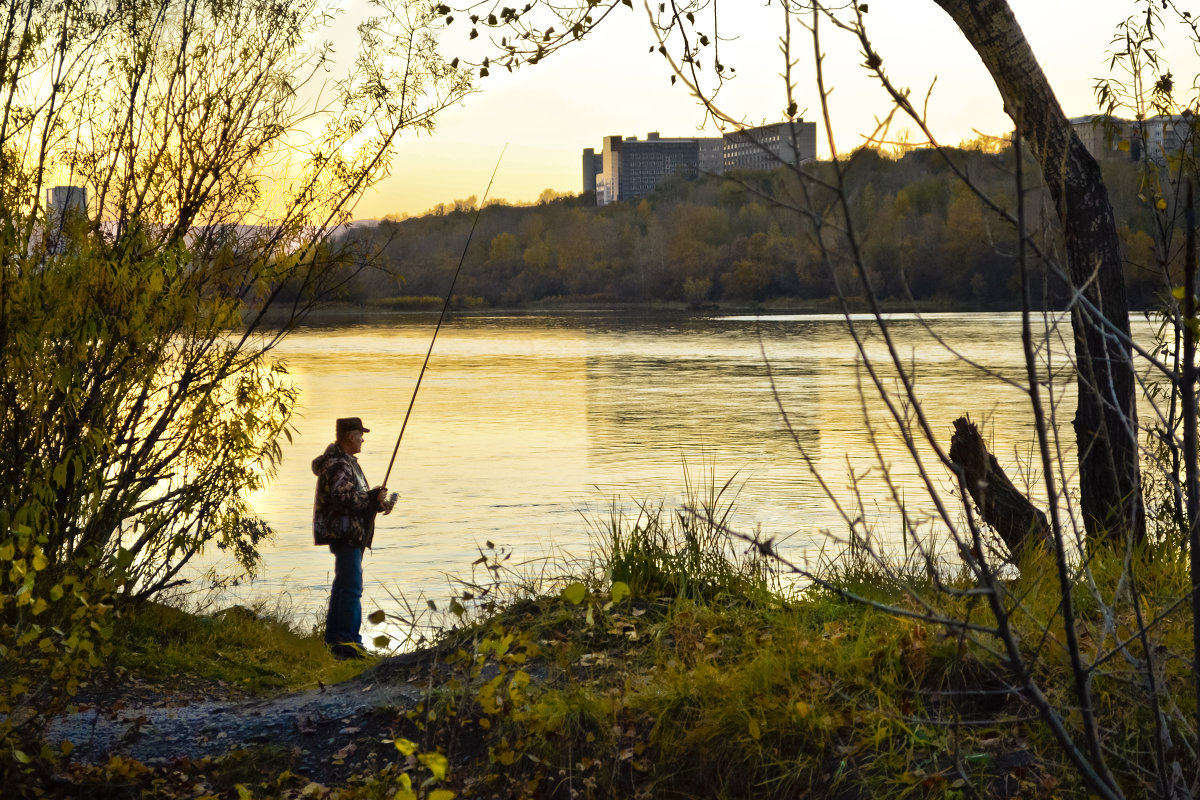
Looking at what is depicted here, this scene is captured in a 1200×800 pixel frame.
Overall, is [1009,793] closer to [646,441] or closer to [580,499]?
[580,499]

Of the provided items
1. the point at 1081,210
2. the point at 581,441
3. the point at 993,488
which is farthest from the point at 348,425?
the point at 581,441

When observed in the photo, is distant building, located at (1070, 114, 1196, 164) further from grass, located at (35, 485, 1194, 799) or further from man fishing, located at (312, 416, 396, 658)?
man fishing, located at (312, 416, 396, 658)

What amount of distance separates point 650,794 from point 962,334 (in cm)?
5308

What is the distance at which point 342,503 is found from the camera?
805cm

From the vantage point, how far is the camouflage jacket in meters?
8.01

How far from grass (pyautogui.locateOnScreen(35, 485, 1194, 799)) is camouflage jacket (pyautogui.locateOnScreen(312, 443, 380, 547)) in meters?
2.26

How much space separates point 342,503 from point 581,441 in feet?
47.8

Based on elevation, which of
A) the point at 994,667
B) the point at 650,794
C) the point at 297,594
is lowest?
the point at 297,594

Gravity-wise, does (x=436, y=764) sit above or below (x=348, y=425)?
below

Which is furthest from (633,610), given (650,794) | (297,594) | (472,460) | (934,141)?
(472,460)

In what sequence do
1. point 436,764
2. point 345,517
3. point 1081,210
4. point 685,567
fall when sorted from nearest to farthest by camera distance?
point 436,764 → point 685,567 → point 1081,210 → point 345,517

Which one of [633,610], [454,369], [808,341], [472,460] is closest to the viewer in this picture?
[633,610]

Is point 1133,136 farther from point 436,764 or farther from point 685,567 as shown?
point 436,764

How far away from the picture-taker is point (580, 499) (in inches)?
647
